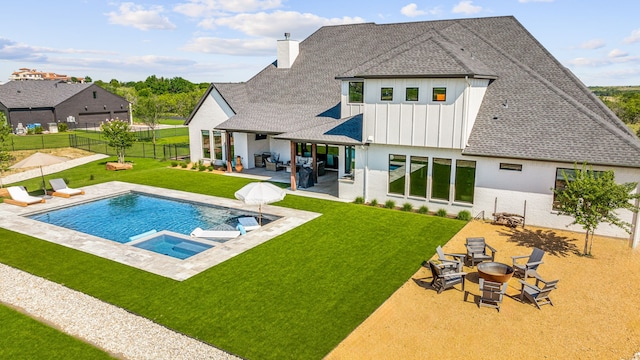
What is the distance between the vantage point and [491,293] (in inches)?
476

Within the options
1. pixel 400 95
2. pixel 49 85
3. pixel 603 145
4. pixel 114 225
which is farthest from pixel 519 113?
pixel 49 85

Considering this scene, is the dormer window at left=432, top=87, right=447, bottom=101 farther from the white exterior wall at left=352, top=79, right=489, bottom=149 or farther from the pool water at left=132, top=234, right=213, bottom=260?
the pool water at left=132, top=234, right=213, bottom=260

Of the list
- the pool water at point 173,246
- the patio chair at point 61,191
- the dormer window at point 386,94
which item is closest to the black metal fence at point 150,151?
the patio chair at point 61,191

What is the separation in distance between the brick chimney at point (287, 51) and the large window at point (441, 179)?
17.8 meters

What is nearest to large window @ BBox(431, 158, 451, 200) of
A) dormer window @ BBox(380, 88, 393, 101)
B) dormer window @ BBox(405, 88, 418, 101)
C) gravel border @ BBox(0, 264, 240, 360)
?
dormer window @ BBox(405, 88, 418, 101)

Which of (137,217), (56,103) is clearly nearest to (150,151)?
(137,217)

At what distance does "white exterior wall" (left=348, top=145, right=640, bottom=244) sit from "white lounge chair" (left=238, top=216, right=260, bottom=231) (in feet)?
21.5

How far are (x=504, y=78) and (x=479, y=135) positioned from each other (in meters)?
4.62

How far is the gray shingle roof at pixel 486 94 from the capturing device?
724 inches

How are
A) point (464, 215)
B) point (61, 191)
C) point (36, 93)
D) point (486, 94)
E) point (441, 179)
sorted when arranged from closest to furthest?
point (464, 215), point (441, 179), point (486, 94), point (61, 191), point (36, 93)

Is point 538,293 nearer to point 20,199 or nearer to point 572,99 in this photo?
point 572,99

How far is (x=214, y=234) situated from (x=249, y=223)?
1.82 metres

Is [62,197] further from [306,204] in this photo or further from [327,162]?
[327,162]

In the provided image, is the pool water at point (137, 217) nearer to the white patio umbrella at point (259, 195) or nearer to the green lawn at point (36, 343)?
the white patio umbrella at point (259, 195)
